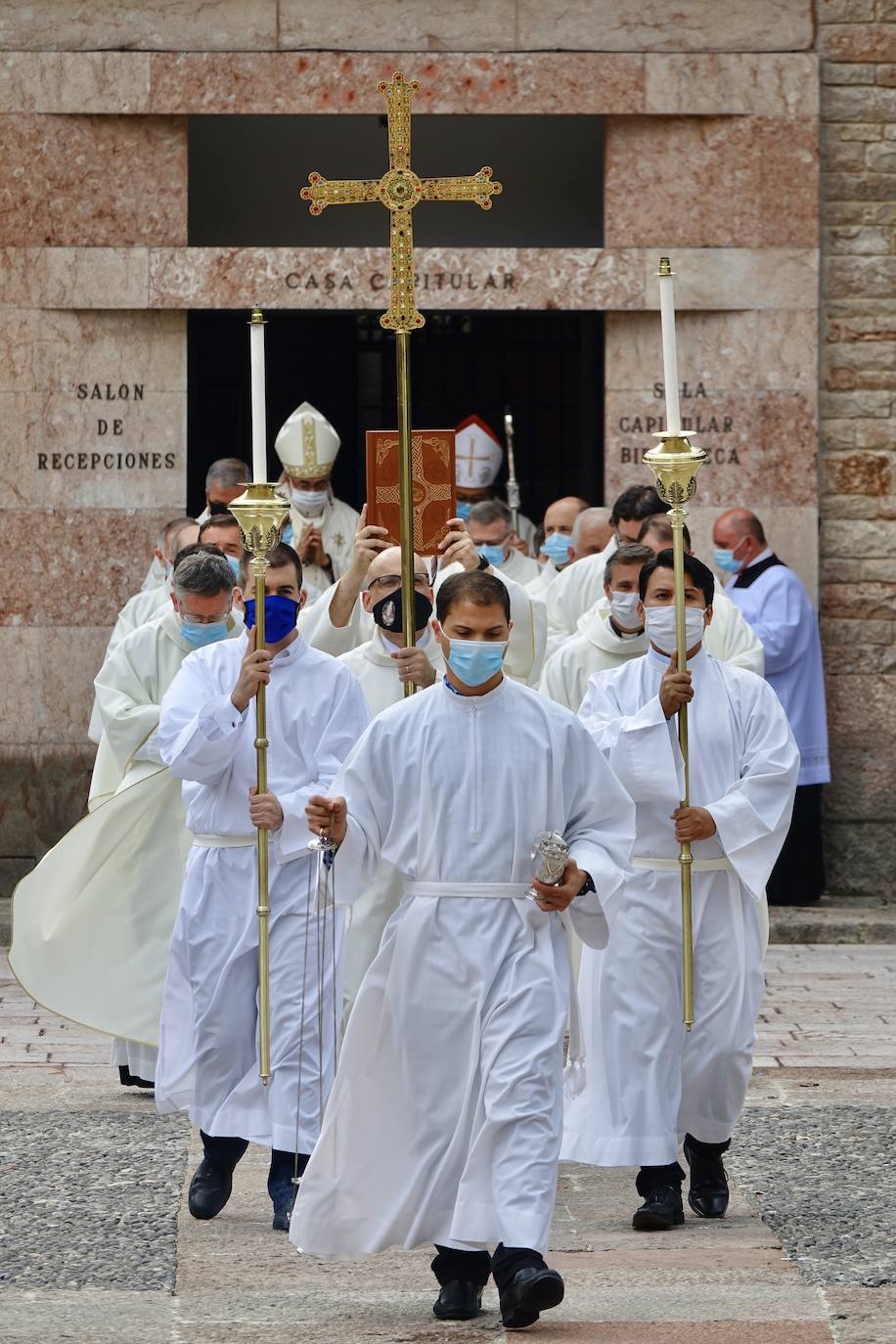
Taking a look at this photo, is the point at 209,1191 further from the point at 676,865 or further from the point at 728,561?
the point at 728,561

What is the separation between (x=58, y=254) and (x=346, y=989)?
6197 millimetres

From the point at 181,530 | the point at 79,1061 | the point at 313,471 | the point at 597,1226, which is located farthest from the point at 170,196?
the point at 597,1226

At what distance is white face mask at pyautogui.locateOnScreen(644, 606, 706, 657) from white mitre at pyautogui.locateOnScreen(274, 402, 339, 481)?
17.4ft

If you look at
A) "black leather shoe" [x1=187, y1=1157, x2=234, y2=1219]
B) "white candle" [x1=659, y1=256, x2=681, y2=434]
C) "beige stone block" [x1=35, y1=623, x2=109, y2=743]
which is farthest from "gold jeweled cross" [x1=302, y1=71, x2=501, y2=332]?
"beige stone block" [x1=35, y1=623, x2=109, y2=743]

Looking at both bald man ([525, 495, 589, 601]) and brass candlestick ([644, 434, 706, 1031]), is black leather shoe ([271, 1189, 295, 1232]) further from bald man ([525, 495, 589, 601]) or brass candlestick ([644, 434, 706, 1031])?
bald man ([525, 495, 589, 601])

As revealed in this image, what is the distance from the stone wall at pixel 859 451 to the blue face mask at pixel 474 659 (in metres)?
7.25

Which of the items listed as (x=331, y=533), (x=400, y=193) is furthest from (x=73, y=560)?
(x=400, y=193)

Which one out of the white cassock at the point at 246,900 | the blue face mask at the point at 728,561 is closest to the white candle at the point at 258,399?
the white cassock at the point at 246,900

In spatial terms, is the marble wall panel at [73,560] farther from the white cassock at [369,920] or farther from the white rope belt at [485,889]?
the white rope belt at [485,889]

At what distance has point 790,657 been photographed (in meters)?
12.4

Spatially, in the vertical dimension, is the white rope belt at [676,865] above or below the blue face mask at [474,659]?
below

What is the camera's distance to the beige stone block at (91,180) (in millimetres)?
12773

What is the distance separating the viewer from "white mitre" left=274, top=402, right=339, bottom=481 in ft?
40.1

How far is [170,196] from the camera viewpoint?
12.9 meters
